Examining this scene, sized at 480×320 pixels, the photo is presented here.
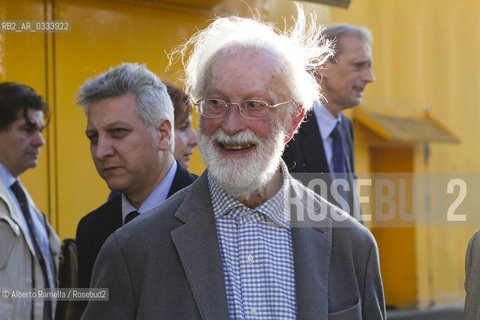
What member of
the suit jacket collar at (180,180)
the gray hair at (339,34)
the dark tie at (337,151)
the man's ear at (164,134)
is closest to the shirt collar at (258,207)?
the suit jacket collar at (180,180)

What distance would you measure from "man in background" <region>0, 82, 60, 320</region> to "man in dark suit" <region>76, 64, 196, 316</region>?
0.56 m

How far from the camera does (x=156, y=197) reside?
2.58 metres

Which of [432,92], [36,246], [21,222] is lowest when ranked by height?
[36,246]

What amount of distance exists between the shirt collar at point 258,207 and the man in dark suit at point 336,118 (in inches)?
53.3

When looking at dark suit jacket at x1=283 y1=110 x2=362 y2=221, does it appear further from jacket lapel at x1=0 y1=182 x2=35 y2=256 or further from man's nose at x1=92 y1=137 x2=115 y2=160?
jacket lapel at x1=0 y1=182 x2=35 y2=256

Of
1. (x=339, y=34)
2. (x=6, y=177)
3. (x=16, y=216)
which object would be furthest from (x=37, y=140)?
(x=339, y=34)

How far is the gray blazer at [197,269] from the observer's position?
5.57 feet

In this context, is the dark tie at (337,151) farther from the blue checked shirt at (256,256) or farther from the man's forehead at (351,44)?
the blue checked shirt at (256,256)

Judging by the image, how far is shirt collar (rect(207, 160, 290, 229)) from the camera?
6.14 feet

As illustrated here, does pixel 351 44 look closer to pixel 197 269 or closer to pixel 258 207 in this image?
pixel 258 207

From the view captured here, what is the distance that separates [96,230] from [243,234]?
1031mm

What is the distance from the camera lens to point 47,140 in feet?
13.2

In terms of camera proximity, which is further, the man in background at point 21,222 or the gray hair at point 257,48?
the man in background at point 21,222

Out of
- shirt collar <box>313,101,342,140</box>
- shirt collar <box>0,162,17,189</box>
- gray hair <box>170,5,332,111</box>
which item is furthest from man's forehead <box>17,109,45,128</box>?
gray hair <box>170,5,332,111</box>
